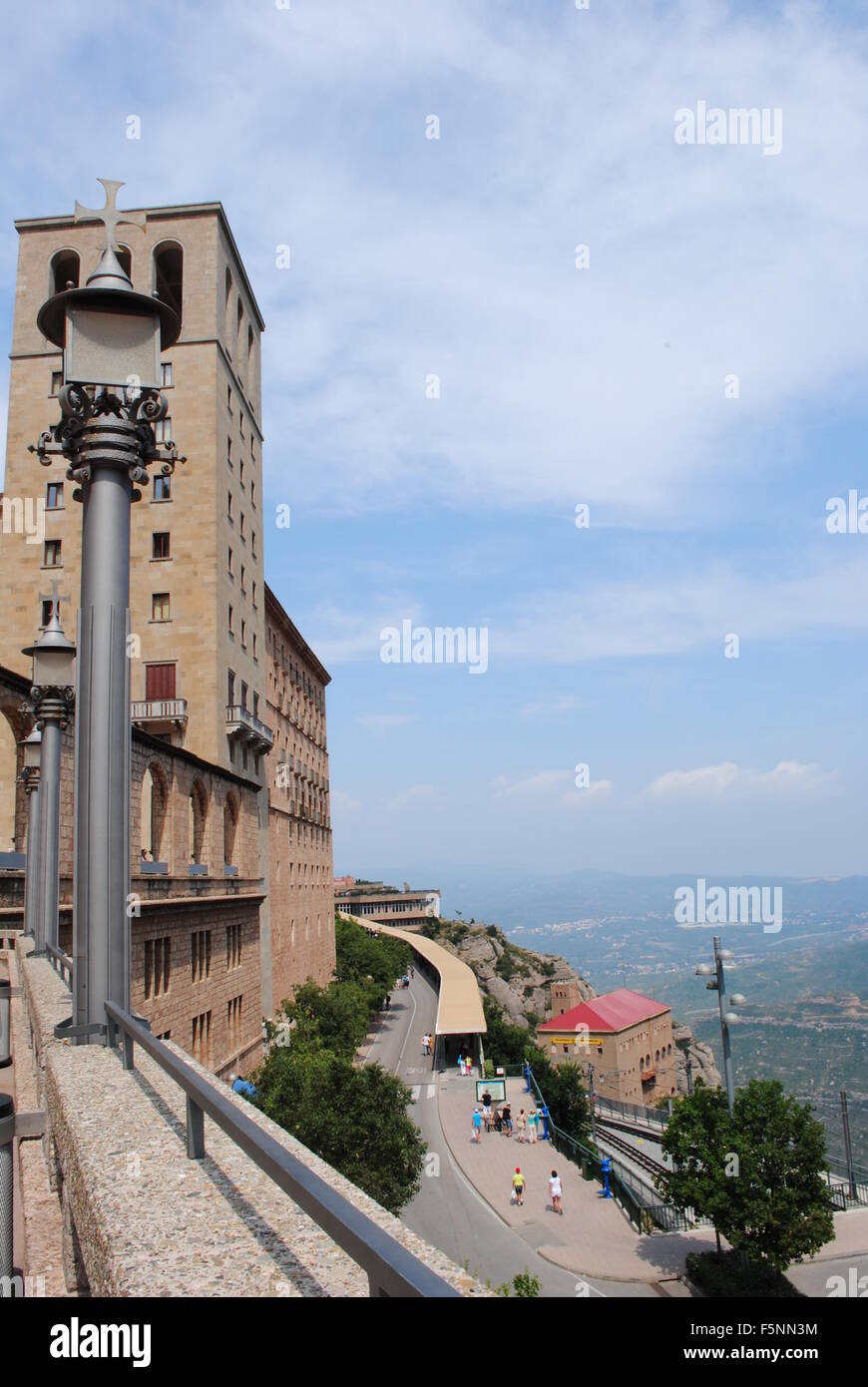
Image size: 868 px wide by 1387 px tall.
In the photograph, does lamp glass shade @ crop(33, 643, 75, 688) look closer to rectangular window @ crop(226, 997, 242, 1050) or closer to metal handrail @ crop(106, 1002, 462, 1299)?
metal handrail @ crop(106, 1002, 462, 1299)

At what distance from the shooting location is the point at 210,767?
27109 millimetres

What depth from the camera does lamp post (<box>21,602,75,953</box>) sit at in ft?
37.3

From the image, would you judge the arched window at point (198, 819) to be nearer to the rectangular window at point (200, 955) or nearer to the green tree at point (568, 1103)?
the rectangular window at point (200, 955)

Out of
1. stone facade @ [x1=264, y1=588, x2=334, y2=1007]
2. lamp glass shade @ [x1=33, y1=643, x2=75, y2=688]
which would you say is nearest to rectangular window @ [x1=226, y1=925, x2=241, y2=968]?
stone facade @ [x1=264, y1=588, x2=334, y2=1007]

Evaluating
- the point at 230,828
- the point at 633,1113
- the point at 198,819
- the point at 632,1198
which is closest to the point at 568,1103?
the point at 632,1198

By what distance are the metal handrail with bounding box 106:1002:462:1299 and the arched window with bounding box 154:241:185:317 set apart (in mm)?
37738

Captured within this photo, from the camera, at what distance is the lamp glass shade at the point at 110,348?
7.32 metres

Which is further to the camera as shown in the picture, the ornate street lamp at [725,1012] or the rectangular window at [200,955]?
the ornate street lamp at [725,1012]

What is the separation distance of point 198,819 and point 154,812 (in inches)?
168

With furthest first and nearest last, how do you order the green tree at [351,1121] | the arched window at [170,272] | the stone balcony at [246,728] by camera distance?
the arched window at [170,272], the stone balcony at [246,728], the green tree at [351,1121]

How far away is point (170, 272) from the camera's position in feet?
125

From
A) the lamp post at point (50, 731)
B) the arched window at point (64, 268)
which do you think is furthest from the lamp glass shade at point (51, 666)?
the arched window at point (64, 268)

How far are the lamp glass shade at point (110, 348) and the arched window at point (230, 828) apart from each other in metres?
25.0
